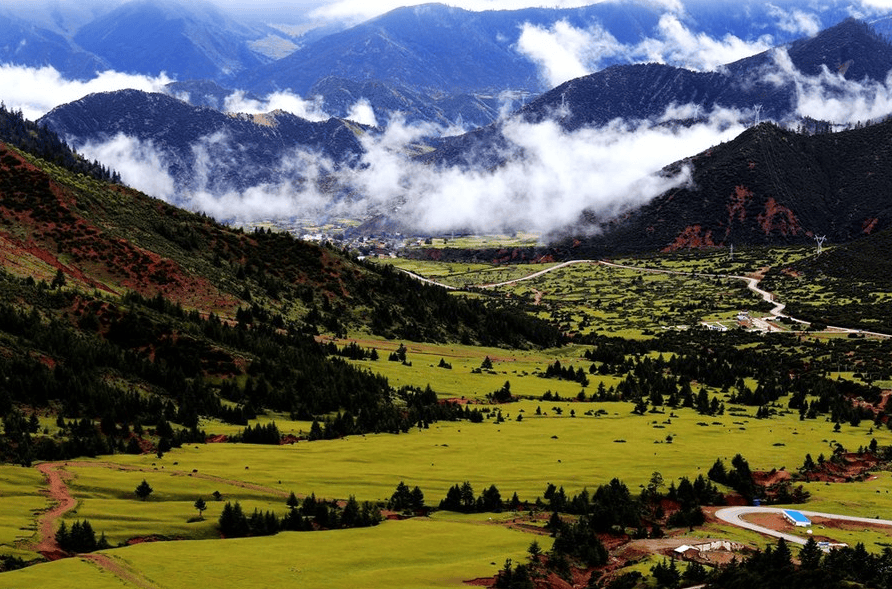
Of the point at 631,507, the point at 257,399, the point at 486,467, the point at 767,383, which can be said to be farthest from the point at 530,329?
the point at 631,507

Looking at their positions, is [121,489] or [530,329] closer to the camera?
[121,489]

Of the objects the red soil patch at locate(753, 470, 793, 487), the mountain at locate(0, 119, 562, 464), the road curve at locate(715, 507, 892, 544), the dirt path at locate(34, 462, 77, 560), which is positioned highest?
the mountain at locate(0, 119, 562, 464)

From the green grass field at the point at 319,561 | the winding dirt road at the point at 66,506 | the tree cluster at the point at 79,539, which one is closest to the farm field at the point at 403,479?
the green grass field at the point at 319,561

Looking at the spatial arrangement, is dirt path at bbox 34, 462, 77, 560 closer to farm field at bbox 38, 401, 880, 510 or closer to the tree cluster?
the tree cluster

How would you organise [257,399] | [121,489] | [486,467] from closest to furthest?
[121,489], [486,467], [257,399]

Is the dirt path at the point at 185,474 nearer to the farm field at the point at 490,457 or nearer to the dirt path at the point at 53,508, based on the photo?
the farm field at the point at 490,457

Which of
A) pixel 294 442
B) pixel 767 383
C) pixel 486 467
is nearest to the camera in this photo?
pixel 486 467

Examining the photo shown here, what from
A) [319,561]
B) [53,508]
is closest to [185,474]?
[53,508]

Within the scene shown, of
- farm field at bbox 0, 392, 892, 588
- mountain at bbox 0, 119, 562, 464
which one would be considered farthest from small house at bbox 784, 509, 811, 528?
mountain at bbox 0, 119, 562, 464

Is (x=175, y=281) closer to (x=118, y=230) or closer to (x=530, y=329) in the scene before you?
(x=118, y=230)
